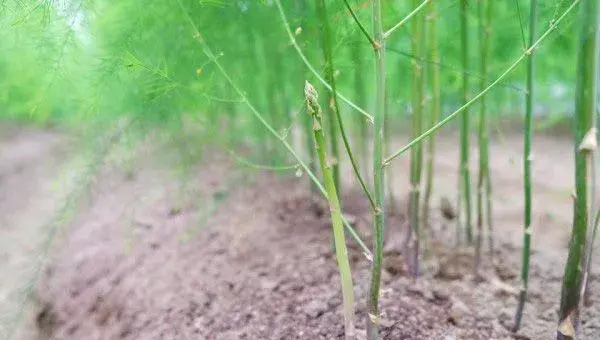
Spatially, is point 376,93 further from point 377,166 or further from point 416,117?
point 416,117

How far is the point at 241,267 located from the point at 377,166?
1.16 metres

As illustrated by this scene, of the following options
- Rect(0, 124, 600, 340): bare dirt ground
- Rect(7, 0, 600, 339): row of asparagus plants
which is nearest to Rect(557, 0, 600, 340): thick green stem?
Rect(7, 0, 600, 339): row of asparagus plants

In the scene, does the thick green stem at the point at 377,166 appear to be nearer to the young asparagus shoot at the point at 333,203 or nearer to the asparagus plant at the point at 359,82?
the young asparagus shoot at the point at 333,203

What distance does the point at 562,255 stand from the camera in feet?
7.55

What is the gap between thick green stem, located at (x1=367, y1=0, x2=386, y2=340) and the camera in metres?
1.07

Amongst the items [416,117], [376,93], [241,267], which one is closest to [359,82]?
[416,117]

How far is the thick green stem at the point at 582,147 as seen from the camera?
1.08 meters

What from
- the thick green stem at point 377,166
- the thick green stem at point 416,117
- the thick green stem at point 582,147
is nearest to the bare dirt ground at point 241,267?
the thick green stem at point 377,166

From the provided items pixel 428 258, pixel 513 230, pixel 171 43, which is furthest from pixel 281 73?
pixel 513 230

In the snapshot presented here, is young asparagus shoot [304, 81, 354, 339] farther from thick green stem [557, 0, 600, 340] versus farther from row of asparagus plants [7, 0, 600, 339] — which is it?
thick green stem [557, 0, 600, 340]

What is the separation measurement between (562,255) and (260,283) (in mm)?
1219

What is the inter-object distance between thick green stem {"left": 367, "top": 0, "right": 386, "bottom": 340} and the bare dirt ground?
0.18 feet

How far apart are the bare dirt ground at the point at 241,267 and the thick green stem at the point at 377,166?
0.18ft

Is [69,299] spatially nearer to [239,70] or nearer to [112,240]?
[112,240]
